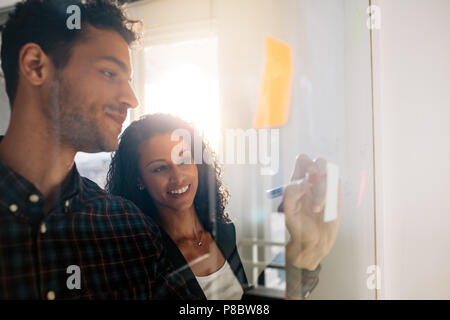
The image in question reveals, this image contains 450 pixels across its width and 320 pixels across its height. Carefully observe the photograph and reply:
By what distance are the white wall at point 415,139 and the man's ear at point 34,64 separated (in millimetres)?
848

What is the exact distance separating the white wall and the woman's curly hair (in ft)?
1.63

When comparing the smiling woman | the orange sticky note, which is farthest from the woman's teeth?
the orange sticky note

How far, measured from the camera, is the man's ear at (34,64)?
23.1 inches

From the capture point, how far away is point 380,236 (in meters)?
0.89

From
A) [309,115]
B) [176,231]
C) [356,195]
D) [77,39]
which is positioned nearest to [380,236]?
[356,195]

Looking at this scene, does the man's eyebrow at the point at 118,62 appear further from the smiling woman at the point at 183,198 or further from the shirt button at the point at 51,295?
the shirt button at the point at 51,295

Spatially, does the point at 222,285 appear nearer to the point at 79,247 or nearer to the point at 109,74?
the point at 79,247

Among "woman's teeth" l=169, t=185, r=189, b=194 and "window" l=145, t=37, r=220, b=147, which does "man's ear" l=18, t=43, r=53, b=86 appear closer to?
"window" l=145, t=37, r=220, b=147

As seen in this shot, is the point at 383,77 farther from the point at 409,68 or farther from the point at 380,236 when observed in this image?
the point at 380,236

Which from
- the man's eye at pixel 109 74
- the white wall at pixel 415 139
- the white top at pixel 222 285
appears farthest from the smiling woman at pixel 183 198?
the white wall at pixel 415 139

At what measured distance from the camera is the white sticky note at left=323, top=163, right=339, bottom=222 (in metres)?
0.83

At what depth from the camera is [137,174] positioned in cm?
67

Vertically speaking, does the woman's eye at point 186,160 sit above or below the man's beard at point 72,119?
below

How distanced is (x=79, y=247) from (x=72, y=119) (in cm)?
26
